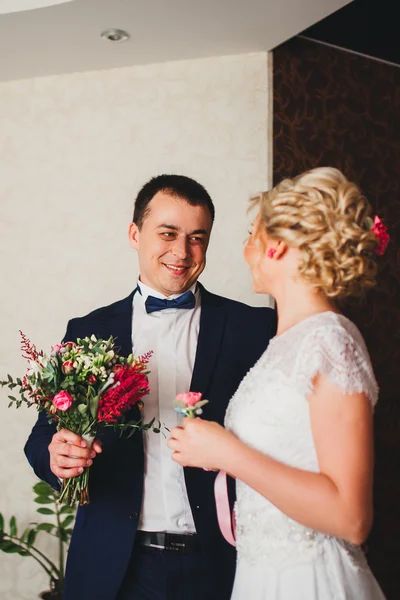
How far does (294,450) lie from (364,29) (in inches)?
119

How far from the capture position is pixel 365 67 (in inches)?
164

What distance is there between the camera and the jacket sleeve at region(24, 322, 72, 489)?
2342 mm

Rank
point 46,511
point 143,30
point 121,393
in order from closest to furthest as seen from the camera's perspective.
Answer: point 121,393 → point 143,30 → point 46,511

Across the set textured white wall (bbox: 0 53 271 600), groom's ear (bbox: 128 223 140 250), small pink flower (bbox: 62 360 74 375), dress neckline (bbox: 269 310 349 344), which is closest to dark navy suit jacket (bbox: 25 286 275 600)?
groom's ear (bbox: 128 223 140 250)

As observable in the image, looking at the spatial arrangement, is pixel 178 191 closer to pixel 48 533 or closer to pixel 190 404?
pixel 190 404

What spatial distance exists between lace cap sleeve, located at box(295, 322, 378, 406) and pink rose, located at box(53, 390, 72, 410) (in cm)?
69

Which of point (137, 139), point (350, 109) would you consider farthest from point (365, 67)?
point (137, 139)

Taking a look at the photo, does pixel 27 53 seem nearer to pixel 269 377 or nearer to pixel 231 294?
pixel 231 294

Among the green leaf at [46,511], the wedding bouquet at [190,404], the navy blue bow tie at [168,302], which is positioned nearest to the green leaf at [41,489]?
the green leaf at [46,511]

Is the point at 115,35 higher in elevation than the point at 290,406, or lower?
higher

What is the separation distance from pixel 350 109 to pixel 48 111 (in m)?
1.81

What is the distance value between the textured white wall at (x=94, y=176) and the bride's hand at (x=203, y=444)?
87.8 inches

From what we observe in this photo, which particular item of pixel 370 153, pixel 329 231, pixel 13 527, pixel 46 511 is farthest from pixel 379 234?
pixel 13 527

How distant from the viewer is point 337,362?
5.22 feet
